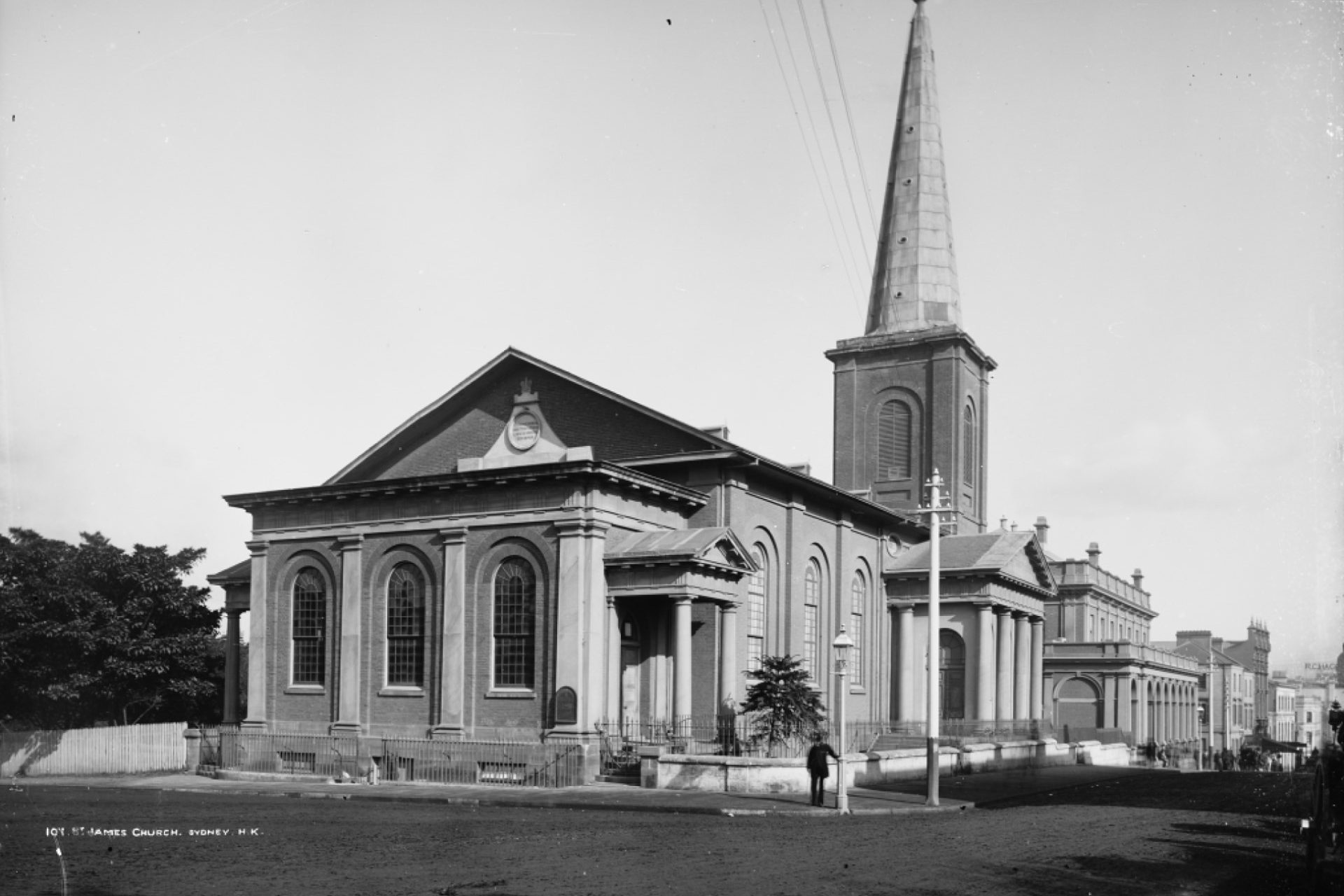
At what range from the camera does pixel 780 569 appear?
41125 millimetres

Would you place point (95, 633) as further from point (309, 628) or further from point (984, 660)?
point (984, 660)

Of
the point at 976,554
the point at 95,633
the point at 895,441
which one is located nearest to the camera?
the point at 95,633

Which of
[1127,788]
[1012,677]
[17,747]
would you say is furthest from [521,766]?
[1012,677]

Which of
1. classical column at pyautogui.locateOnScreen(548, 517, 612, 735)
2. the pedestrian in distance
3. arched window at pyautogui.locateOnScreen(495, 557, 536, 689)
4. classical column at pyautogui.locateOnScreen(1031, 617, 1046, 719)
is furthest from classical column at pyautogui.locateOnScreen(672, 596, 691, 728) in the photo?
classical column at pyautogui.locateOnScreen(1031, 617, 1046, 719)

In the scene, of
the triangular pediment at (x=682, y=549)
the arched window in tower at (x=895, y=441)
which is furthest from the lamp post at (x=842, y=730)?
the arched window in tower at (x=895, y=441)

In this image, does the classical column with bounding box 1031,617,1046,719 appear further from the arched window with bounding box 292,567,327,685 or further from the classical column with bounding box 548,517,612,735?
the arched window with bounding box 292,567,327,685

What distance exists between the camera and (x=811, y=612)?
143 ft

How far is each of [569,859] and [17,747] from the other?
31.0m

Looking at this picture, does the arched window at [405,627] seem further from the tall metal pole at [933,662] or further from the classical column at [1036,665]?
the classical column at [1036,665]

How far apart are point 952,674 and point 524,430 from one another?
66.5 feet

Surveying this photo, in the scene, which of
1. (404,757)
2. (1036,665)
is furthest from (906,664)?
(404,757)

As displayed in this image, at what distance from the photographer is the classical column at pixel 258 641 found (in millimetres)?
38500

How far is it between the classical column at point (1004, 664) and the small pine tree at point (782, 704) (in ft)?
64.2

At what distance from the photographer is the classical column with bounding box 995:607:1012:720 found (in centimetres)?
5009
